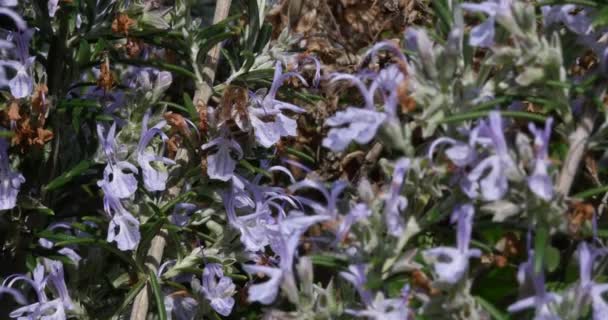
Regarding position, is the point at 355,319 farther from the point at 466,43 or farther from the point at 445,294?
the point at 466,43

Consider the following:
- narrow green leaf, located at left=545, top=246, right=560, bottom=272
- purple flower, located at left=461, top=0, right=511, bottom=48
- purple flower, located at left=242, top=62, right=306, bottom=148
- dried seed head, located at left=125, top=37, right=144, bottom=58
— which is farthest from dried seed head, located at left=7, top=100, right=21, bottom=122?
narrow green leaf, located at left=545, top=246, right=560, bottom=272

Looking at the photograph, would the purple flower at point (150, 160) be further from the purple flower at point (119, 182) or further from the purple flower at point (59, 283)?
the purple flower at point (59, 283)

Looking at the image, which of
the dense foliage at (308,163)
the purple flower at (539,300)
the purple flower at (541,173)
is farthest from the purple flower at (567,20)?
the purple flower at (539,300)

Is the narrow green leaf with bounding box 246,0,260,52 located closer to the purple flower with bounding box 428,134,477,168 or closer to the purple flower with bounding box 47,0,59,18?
the purple flower with bounding box 47,0,59,18

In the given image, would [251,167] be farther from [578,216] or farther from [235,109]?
[578,216]

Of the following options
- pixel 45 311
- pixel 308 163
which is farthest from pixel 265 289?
pixel 308 163
